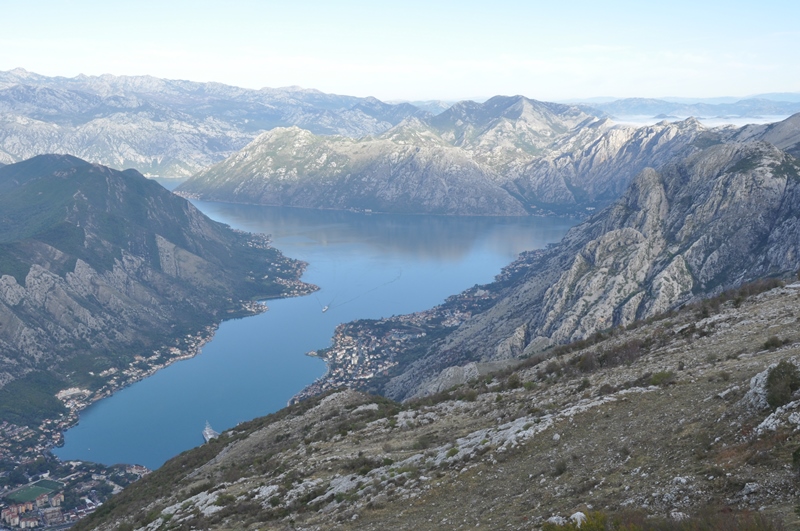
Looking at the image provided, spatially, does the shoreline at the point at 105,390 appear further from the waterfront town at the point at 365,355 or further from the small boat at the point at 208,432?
the waterfront town at the point at 365,355

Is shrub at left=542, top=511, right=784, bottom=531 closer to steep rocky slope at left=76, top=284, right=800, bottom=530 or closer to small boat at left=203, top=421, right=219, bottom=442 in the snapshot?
steep rocky slope at left=76, top=284, right=800, bottom=530

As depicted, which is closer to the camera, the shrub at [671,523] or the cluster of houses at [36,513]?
the shrub at [671,523]

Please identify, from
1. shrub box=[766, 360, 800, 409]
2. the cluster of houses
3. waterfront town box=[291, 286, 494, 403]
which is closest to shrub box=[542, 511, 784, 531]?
shrub box=[766, 360, 800, 409]

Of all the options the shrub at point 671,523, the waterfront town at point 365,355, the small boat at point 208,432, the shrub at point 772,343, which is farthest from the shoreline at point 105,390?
the shrub at point 671,523

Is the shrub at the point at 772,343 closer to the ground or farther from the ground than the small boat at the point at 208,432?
farther from the ground

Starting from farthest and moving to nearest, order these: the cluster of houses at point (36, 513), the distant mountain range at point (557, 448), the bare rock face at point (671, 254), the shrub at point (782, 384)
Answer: the bare rock face at point (671, 254)
the cluster of houses at point (36, 513)
the shrub at point (782, 384)
the distant mountain range at point (557, 448)

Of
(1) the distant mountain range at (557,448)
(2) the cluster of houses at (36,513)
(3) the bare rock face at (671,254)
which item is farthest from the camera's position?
(3) the bare rock face at (671,254)

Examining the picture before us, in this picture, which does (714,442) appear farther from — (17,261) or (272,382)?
(17,261)

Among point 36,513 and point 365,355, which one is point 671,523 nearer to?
point 36,513

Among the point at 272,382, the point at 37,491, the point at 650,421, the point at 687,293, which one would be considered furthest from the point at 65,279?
the point at 650,421
